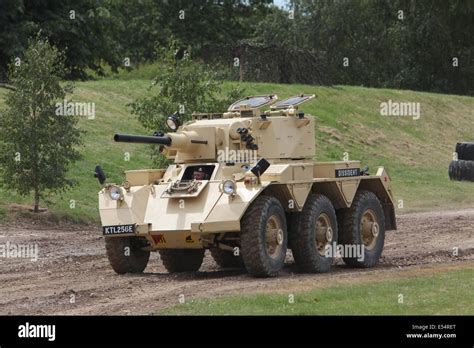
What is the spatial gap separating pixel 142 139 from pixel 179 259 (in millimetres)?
2863

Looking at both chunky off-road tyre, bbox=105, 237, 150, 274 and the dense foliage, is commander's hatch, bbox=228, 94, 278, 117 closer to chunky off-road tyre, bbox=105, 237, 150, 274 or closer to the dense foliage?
chunky off-road tyre, bbox=105, 237, 150, 274

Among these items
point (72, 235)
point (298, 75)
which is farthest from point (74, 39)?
point (72, 235)

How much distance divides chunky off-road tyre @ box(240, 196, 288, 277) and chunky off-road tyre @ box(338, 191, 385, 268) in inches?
89.3

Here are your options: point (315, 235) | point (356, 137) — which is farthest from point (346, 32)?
point (315, 235)

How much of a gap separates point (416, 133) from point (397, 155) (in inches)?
166

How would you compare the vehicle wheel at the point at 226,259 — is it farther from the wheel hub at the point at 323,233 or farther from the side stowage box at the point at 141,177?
the side stowage box at the point at 141,177

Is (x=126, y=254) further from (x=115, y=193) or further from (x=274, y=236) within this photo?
(x=274, y=236)

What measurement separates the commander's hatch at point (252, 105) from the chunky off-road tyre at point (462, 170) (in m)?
18.1

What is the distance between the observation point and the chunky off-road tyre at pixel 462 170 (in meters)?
38.8

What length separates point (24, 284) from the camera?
19.5m

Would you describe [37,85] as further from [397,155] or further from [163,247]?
[397,155]

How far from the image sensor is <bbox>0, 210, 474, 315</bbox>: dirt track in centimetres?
1681

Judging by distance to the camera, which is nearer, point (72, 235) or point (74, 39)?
point (72, 235)

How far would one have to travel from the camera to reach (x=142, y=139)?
19312 mm
